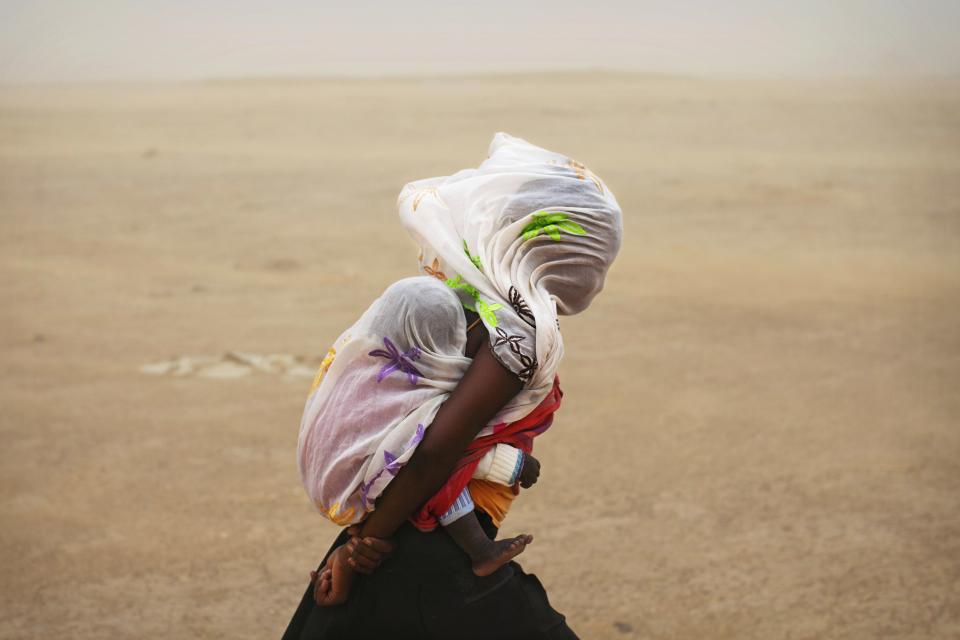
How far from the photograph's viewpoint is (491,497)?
2109mm

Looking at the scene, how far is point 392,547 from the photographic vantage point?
204cm

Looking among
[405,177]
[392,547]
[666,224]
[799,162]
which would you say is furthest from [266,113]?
[392,547]

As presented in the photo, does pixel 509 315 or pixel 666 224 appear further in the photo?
pixel 666 224

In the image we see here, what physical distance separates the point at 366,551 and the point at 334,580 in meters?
0.12

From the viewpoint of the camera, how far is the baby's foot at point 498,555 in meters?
2.03

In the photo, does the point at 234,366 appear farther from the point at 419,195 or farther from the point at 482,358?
the point at 482,358

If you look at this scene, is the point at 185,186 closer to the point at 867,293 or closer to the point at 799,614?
the point at 867,293

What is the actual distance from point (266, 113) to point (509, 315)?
25049mm

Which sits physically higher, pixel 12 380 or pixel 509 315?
pixel 509 315

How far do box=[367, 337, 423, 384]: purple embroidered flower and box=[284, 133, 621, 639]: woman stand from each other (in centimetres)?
8

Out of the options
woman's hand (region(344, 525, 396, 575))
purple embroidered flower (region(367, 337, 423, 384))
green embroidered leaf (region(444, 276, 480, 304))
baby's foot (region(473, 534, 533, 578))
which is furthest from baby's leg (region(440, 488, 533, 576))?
green embroidered leaf (region(444, 276, 480, 304))

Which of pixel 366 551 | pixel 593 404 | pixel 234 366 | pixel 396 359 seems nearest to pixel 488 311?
pixel 396 359

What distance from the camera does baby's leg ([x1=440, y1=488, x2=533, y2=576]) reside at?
2031 mm

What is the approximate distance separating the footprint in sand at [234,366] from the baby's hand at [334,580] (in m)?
4.68
